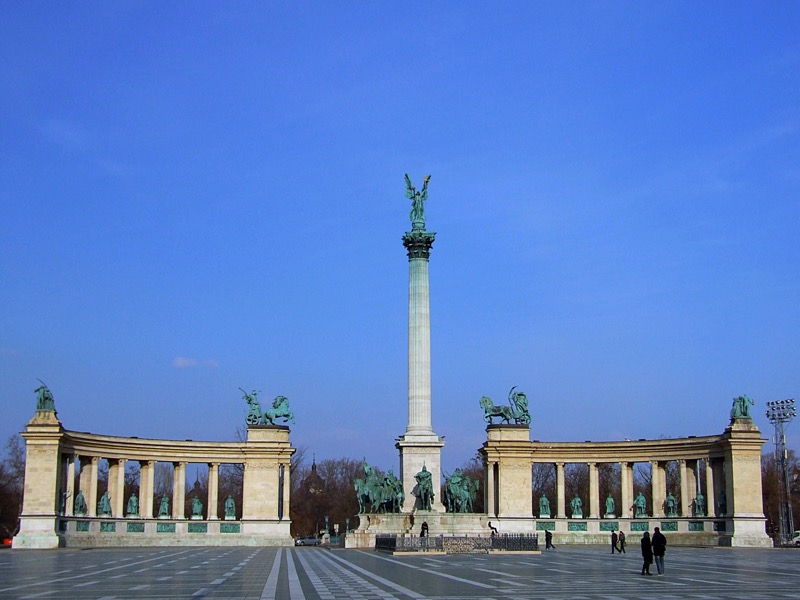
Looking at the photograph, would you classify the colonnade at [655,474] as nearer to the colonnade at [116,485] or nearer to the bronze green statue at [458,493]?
the bronze green statue at [458,493]

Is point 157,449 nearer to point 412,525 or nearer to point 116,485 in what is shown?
point 116,485

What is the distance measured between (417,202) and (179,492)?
32.4m

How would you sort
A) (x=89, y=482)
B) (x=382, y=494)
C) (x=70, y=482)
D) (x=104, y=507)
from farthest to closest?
1. (x=89, y=482)
2. (x=104, y=507)
3. (x=70, y=482)
4. (x=382, y=494)

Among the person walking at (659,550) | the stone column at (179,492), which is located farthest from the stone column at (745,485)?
the person walking at (659,550)

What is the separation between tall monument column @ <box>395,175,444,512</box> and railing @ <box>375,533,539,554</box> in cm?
1011

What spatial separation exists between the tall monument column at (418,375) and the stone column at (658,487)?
2297 centimetres

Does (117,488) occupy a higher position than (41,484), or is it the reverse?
(41,484)

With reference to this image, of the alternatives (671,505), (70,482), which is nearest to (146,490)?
(70,482)

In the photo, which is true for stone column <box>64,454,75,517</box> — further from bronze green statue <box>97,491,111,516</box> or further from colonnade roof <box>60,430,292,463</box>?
bronze green statue <box>97,491,111,516</box>

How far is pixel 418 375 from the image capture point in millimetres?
76875

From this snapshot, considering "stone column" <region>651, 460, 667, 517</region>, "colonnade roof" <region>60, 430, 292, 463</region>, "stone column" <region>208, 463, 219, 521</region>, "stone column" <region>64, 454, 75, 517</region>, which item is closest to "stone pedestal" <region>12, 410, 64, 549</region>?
"colonnade roof" <region>60, 430, 292, 463</region>

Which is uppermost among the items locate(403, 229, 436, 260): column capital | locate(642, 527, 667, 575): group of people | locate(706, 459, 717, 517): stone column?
locate(403, 229, 436, 260): column capital

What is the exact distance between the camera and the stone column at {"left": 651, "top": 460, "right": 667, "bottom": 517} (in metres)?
87.4

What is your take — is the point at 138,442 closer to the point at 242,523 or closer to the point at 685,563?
the point at 242,523
